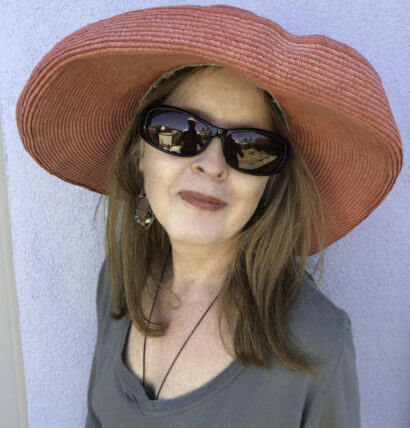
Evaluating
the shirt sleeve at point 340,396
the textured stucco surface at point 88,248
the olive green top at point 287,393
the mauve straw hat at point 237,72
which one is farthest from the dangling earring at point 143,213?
the shirt sleeve at point 340,396

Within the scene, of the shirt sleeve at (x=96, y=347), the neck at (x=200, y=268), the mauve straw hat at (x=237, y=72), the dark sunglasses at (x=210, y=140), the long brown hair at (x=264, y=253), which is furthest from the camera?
the shirt sleeve at (x=96, y=347)

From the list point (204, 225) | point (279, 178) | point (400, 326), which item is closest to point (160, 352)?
point (204, 225)

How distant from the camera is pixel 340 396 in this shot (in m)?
1.00

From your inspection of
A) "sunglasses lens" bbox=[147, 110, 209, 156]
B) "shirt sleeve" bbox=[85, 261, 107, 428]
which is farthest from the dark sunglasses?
"shirt sleeve" bbox=[85, 261, 107, 428]

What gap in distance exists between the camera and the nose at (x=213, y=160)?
900 mm

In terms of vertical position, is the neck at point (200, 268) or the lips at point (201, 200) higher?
the lips at point (201, 200)

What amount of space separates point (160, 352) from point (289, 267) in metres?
0.47

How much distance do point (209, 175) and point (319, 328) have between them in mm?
495

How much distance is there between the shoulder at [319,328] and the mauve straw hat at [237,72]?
24 cm

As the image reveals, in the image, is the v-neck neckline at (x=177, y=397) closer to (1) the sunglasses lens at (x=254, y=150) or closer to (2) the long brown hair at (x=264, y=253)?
(2) the long brown hair at (x=264, y=253)

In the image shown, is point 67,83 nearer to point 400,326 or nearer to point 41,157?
point 41,157

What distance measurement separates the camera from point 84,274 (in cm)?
157

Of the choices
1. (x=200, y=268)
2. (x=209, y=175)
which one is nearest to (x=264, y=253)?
(x=200, y=268)

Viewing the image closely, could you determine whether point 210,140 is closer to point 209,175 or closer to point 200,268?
point 209,175
